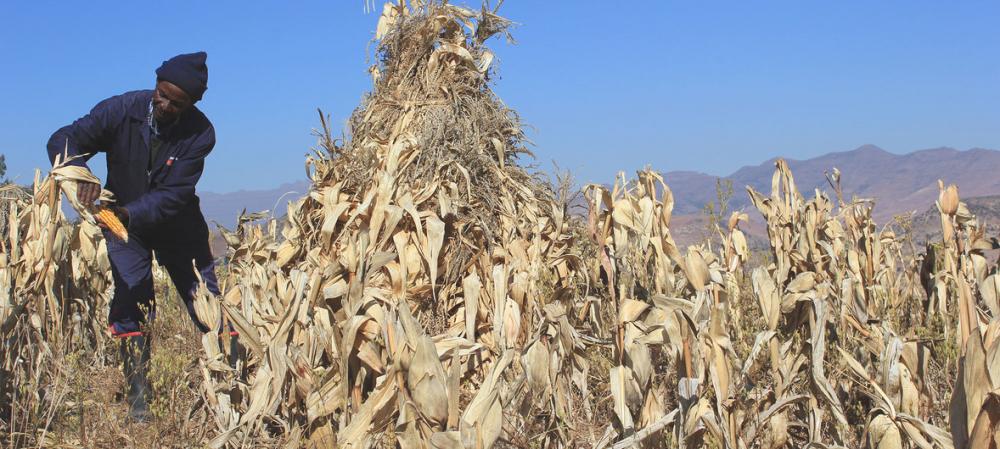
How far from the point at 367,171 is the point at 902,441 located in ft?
8.27

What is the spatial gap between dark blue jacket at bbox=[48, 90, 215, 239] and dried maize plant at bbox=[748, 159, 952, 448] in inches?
110

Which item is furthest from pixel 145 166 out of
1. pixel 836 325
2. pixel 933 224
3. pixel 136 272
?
pixel 933 224

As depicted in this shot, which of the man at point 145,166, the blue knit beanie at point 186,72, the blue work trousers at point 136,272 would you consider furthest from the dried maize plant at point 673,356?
the blue work trousers at point 136,272

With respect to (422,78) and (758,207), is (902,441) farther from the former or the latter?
(422,78)

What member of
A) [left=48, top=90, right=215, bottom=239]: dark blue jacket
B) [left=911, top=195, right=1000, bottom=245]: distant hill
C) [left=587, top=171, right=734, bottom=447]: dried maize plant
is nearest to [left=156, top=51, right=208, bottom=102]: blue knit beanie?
[left=48, top=90, right=215, bottom=239]: dark blue jacket

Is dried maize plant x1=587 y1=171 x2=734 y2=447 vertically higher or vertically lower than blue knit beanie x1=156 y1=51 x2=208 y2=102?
lower

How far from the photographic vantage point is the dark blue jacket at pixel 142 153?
378 cm

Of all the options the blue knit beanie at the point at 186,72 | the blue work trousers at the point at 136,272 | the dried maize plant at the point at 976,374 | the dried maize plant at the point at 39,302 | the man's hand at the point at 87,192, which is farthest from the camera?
the blue work trousers at the point at 136,272

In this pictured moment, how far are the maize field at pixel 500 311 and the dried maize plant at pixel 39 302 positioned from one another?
0.5 inches

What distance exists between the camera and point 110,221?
11.4ft

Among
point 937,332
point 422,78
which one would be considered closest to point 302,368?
point 422,78

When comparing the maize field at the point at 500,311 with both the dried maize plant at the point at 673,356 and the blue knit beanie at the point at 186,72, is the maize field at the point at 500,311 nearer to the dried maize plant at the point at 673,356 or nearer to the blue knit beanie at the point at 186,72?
the dried maize plant at the point at 673,356

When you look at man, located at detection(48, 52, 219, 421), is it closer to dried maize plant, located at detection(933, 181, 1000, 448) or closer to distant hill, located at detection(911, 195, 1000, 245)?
dried maize plant, located at detection(933, 181, 1000, 448)

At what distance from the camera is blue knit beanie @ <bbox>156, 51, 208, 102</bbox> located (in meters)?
3.71
